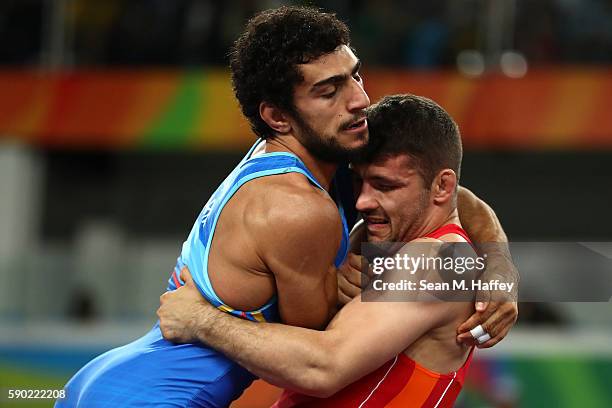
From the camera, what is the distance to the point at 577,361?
26.1 feet

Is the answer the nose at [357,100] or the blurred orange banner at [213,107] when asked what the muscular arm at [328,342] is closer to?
the nose at [357,100]

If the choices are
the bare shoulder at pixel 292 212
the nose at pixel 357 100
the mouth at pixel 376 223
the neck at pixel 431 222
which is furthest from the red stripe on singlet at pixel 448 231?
the nose at pixel 357 100

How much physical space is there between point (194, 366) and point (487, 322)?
3.23 ft

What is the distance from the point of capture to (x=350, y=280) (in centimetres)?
348

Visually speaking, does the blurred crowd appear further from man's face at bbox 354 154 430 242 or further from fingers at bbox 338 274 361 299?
fingers at bbox 338 274 361 299

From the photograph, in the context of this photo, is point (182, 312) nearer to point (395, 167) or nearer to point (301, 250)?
point (301, 250)

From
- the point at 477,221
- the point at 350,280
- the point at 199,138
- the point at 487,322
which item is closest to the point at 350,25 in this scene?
the point at 199,138

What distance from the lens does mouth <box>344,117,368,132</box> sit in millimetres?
3475

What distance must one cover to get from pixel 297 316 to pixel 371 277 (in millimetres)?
279

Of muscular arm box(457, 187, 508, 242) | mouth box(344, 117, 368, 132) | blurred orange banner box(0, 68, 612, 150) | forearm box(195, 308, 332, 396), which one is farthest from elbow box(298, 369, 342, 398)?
blurred orange banner box(0, 68, 612, 150)

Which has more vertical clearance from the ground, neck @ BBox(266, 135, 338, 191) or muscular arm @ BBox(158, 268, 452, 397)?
neck @ BBox(266, 135, 338, 191)

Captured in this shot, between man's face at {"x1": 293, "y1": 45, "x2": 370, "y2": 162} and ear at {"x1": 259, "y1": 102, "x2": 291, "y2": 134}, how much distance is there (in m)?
0.06

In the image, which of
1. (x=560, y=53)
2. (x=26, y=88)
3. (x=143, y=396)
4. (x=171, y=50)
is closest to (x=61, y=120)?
(x=26, y=88)

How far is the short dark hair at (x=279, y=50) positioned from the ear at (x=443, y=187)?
0.55m
